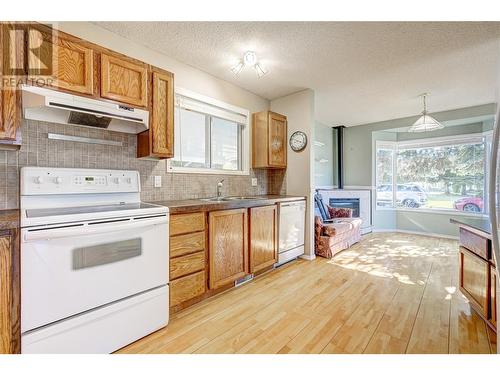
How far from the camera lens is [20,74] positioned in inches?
57.9

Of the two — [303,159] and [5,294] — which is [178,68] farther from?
[5,294]

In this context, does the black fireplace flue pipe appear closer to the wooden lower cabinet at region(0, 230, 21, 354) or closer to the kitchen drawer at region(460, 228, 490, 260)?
the kitchen drawer at region(460, 228, 490, 260)

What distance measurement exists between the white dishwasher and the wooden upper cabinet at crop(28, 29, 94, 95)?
7.60 ft

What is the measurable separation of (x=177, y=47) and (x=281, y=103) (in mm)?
1868

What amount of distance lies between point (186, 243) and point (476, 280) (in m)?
2.40

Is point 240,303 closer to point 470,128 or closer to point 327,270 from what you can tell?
point 327,270

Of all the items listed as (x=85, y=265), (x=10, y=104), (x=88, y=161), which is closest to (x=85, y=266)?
(x=85, y=265)

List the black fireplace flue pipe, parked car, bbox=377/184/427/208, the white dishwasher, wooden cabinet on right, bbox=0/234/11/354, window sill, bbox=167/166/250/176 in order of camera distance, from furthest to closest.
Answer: the black fireplace flue pipe → parked car, bbox=377/184/427/208 → the white dishwasher → window sill, bbox=167/166/250/176 → wooden cabinet on right, bbox=0/234/11/354

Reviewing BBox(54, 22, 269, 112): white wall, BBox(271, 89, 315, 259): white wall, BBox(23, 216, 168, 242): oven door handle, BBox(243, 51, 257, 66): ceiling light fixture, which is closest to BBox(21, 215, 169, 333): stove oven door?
BBox(23, 216, 168, 242): oven door handle

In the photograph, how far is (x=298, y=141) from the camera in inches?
142

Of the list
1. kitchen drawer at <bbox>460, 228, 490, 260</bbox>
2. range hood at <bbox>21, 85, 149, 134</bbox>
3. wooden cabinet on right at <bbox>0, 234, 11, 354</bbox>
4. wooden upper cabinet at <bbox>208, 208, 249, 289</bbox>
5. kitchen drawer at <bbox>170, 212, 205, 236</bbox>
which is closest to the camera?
wooden cabinet on right at <bbox>0, 234, 11, 354</bbox>

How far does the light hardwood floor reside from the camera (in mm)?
1628

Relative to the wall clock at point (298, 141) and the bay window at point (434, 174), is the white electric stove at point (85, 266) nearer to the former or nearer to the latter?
the wall clock at point (298, 141)
